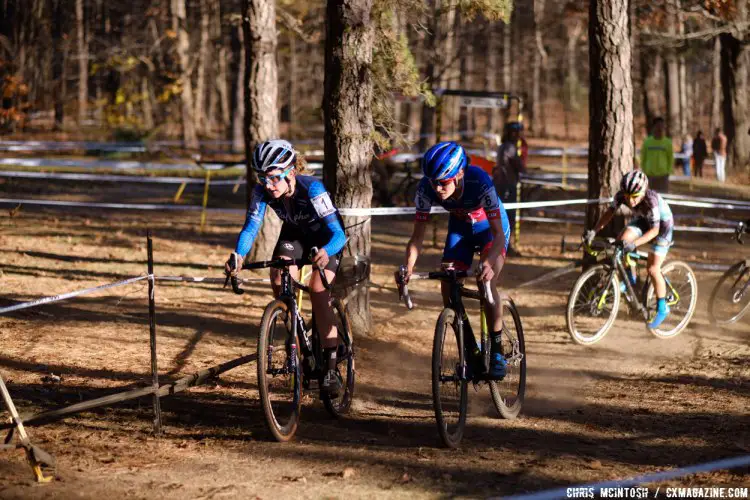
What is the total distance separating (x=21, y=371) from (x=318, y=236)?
3182mm

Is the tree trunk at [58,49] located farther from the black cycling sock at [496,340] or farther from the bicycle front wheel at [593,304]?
the black cycling sock at [496,340]

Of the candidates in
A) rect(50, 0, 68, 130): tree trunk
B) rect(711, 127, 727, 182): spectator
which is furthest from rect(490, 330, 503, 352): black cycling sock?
rect(50, 0, 68, 130): tree trunk

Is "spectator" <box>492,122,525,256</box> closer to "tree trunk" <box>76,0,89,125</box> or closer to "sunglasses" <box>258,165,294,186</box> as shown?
"sunglasses" <box>258,165,294,186</box>

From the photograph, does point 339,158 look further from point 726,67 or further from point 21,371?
point 726,67

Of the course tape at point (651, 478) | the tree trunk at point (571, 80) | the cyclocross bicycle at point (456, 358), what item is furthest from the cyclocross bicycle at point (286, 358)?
the tree trunk at point (571, 80)

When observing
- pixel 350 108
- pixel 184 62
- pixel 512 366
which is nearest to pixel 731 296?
pixel 512 366

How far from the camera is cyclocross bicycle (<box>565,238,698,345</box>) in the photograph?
1049cm

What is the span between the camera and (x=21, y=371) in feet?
27.3

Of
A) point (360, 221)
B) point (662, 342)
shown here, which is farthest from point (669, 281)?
point (360, 221)

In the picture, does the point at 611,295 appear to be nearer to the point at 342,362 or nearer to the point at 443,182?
the point at 342,362

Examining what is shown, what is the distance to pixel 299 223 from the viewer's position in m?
7.03

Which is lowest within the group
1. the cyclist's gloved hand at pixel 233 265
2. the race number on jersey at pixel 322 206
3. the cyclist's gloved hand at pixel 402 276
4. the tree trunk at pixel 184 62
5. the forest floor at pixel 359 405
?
→ the forest floor at pixel 359 405

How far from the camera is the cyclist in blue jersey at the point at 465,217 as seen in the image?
661cm

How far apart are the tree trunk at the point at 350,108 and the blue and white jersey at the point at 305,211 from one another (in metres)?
2.96
